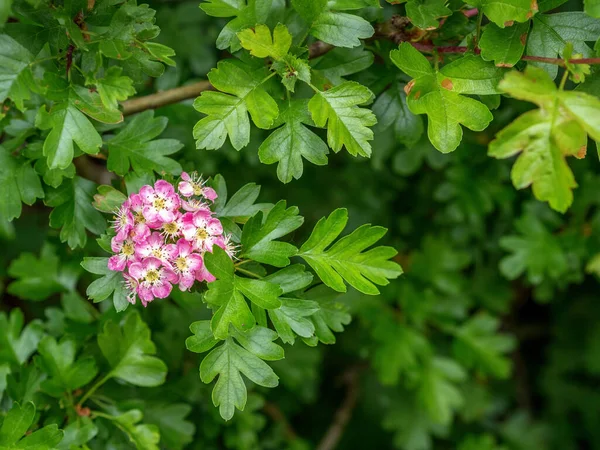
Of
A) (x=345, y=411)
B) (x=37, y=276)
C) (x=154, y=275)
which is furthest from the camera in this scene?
(x=345, y=411)

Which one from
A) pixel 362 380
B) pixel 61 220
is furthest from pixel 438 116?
pixel 362 380

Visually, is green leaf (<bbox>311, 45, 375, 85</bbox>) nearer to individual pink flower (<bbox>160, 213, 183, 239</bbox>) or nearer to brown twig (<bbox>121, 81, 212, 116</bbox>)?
brown twig (<bbox>121, 81, 212, 116</bbox>)

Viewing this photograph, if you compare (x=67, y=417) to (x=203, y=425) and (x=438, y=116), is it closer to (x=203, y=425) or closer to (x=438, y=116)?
(x=203, y=425)

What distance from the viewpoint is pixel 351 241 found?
40.6 inches

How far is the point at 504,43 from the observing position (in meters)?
0.99

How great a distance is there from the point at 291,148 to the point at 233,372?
1.12 ft

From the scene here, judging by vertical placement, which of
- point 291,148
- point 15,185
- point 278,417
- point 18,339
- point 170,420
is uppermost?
point 291,148

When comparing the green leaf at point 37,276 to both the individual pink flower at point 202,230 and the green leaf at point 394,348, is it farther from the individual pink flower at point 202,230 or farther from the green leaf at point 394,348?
the green leaf at point 394,348

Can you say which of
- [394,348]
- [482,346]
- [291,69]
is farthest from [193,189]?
[482,346]

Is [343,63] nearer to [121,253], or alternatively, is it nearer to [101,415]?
[121,253]

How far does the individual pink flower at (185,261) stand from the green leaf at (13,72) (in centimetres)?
32

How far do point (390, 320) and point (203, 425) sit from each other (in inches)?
22.4

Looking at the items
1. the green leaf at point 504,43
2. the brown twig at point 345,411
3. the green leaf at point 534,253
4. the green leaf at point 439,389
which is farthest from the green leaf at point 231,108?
the brown twig at point 345,411

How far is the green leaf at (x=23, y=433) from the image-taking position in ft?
3.27
